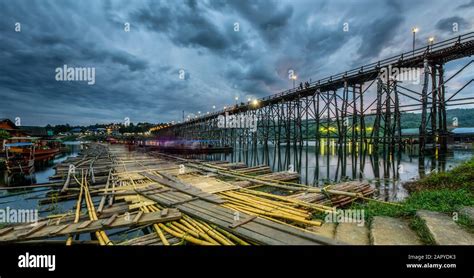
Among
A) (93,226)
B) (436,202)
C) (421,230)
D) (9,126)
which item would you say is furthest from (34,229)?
(9,126)

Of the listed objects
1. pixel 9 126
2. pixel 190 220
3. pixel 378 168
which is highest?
pixel 9 126

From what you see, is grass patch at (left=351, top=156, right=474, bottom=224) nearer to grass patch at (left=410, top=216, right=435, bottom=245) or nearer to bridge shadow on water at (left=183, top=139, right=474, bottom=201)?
grass patch at (left=410, top=216, right=435, bottom=245)

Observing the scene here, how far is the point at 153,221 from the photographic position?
4.59 meters

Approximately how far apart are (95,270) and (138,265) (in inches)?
26.3

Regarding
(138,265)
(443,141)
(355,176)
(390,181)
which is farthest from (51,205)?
(443,141)

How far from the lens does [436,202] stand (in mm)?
5824

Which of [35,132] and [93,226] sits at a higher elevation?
[35,132]

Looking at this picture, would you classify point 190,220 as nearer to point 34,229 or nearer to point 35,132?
point 34,229

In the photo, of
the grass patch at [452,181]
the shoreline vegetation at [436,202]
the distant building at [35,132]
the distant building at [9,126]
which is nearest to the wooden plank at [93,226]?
the shoreline vegetation at [436,202]

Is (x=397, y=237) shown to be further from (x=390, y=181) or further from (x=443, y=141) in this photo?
(x=443, y=141)

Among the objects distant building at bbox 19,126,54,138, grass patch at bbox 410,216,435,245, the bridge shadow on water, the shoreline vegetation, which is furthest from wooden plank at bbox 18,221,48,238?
distant building at bbox 19,126,54,138

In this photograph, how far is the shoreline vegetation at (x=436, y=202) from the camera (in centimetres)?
437

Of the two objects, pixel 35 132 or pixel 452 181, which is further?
pixel 35 132

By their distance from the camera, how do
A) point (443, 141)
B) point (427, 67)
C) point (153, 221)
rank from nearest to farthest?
point (153, 221)
point (427, 67)
point (443, 141)
